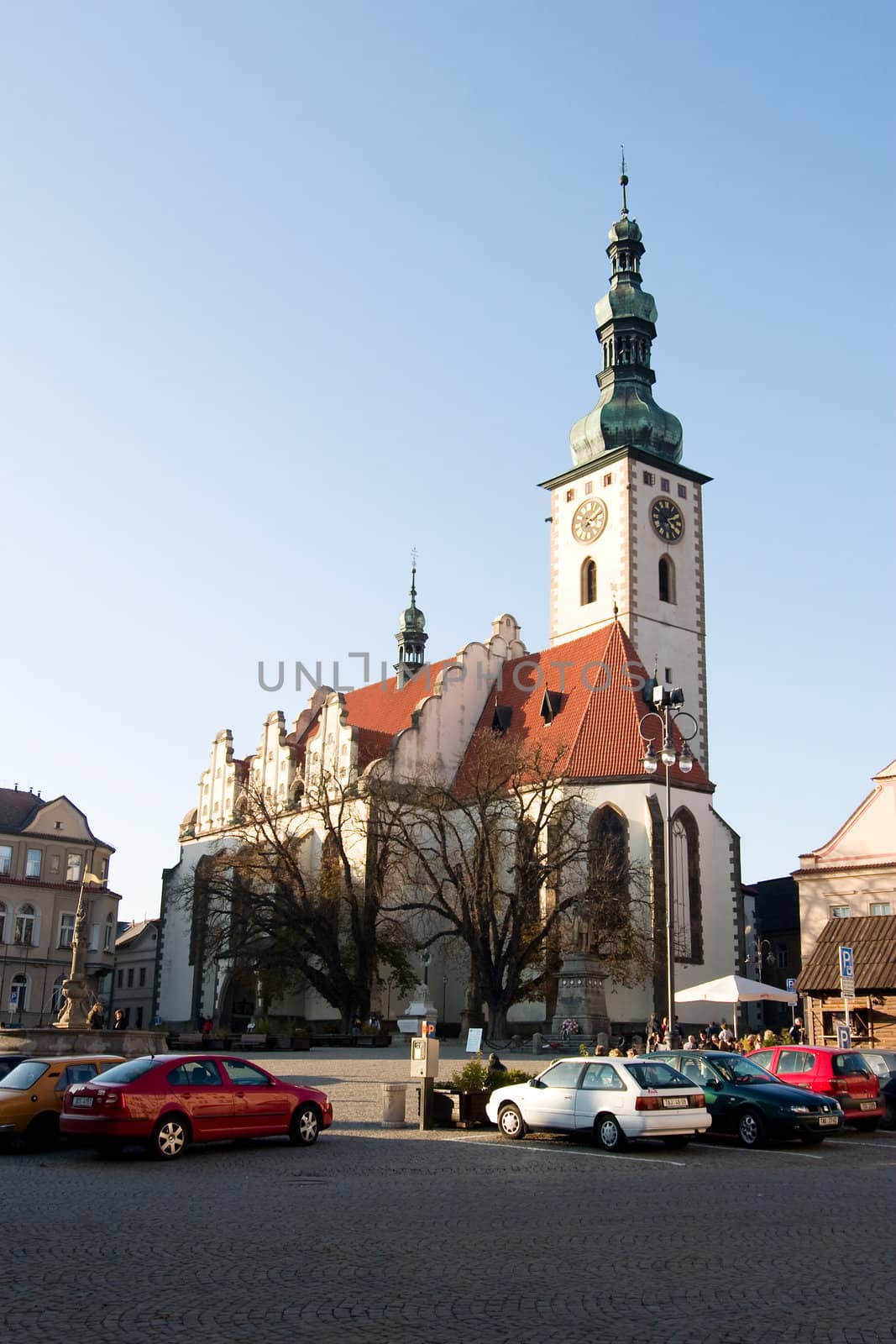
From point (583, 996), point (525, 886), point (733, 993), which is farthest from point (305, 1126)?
point (525, 886)

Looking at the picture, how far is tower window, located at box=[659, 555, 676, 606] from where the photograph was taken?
59.9 m

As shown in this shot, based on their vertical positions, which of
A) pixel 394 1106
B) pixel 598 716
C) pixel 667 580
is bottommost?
pixel 394 1106

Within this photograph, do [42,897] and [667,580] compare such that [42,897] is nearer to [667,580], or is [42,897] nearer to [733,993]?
[667,580]

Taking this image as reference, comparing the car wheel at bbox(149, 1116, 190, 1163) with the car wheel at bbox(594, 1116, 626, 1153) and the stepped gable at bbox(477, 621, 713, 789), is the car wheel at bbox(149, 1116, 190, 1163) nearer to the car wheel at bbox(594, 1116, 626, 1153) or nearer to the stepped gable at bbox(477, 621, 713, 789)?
the car wheel at bbox(594, 1116, 626, 1153)

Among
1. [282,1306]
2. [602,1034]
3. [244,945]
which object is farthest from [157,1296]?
[244,945]

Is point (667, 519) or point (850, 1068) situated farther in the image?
point (667, 519)

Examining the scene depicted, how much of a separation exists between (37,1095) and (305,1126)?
11.4 ft

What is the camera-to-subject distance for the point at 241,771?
65562 mm

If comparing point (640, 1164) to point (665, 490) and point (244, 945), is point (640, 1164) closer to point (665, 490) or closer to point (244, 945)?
point (244, 945)

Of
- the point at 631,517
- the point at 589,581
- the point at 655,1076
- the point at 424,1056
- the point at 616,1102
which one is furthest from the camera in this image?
the point at 589,581

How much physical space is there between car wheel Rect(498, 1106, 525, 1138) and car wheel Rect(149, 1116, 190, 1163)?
4784 millimetres

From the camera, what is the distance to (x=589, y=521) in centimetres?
6197

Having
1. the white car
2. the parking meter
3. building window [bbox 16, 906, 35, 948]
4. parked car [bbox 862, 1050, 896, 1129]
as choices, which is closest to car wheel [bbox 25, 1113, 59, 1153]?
the parking meter

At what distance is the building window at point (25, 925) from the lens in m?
64.8
